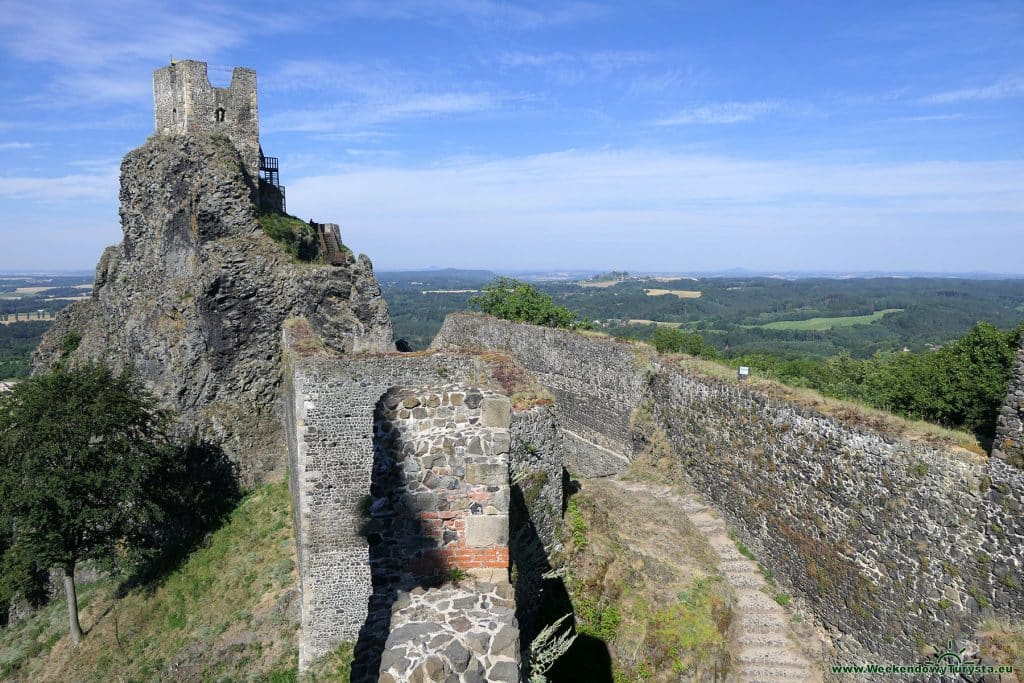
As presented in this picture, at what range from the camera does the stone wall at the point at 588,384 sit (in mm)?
18125

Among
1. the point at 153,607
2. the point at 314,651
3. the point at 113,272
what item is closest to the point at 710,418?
the point at 314,651

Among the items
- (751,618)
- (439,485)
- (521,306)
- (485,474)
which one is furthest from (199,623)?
(521,306)

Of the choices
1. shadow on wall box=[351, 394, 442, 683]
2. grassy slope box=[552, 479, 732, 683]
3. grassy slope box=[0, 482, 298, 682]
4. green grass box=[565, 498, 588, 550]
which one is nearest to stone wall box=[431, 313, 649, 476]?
grassy slope box=[552, 479, 732, 683]

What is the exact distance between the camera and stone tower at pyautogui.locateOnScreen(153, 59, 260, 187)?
19672 mm

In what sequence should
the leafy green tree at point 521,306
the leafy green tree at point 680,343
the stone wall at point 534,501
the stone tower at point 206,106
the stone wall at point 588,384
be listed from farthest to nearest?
the leafy green tree at point 680,343
the leafy green tree at point 521,306
the stone tower at point 206,106
the stone wall at point 588,384
the stone wall at point 534,501

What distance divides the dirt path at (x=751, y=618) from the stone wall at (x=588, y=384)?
3745mm

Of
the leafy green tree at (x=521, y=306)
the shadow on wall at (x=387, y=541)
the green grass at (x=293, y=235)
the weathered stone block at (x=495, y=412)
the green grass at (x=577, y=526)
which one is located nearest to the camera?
the shadow on wall at (x=387, y=541)

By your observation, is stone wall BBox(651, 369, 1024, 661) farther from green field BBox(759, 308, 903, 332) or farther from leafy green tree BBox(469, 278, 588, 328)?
green field BBox(759, 308, 903, 332)

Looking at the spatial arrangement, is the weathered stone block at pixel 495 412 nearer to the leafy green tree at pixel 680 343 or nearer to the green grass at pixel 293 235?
the green grass at pixel 293 235

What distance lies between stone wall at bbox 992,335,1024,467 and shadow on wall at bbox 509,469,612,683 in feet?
21.4

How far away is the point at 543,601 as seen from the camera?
1013 centimetres

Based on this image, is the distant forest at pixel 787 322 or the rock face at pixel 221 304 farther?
the distant forest at pixel 787 322

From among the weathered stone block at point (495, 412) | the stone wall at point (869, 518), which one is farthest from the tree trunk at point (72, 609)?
the stone wall at point (869, 518)

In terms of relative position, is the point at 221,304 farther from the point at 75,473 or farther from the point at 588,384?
the point at 588,384
